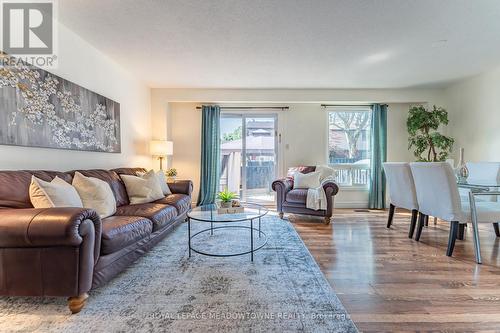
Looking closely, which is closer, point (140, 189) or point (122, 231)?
point (122, 231)

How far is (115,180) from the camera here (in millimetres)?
2967

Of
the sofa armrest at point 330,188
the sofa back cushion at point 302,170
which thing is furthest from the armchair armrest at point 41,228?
the sofa back cushion at point 302,170

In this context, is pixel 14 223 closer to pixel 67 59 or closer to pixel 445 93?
pixel 67 59

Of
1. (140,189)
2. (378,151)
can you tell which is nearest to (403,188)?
(378,151)

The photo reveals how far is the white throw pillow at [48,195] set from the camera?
5.97ft

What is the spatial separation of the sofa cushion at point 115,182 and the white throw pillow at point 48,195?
0.77 metres

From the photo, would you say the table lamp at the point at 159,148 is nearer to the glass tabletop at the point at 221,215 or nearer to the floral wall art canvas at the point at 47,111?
the floral wall art canvas at the point at 47,111

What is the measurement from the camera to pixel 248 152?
5164 millimetres

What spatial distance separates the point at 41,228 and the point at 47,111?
1487 mm

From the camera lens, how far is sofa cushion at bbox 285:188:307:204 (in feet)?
12.9

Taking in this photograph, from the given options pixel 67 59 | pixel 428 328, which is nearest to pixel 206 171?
pixel 67 59

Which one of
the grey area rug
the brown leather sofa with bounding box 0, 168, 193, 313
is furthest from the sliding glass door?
the brown leather sofa with bounding box 0, 168, 193, 313

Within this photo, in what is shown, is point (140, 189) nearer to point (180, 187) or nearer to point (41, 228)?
point (180, 187)

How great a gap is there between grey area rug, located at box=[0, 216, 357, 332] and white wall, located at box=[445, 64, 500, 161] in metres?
3.67
